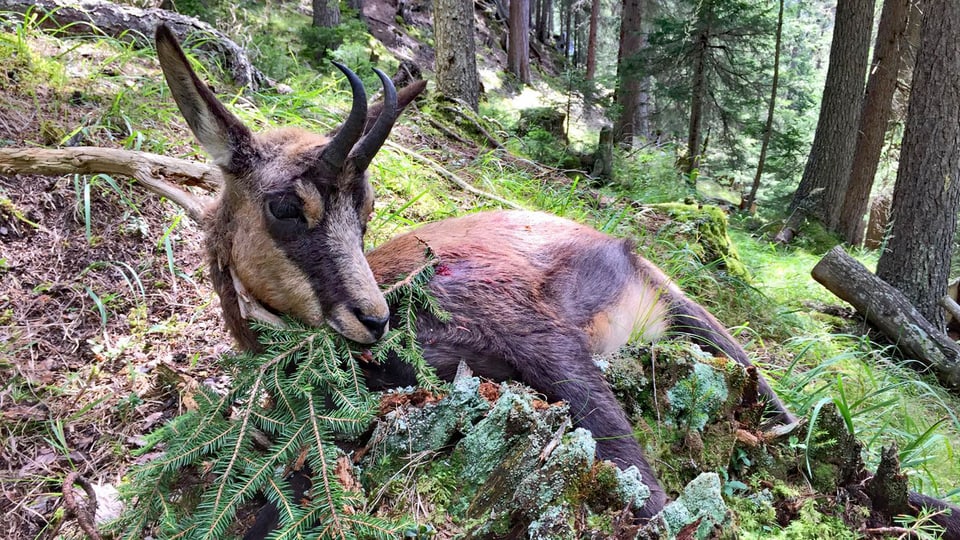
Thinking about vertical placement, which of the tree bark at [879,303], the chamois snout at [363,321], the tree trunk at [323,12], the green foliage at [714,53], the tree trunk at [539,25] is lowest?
the tree bark at [879,303]

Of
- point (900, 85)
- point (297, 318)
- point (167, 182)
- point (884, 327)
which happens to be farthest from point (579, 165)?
point (900, 85)

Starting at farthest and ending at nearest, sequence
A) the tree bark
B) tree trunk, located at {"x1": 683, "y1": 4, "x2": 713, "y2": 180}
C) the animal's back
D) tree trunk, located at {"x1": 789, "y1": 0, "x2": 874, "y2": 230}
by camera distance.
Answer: tree trunk, located at {"x1": 683, "y1": 4, "x2": 713, "y2": 180}, tree trunk, located at {"x1": 789, "y1": 0, "x2": 874, "y2": 230}, the tree bark, the animal's back

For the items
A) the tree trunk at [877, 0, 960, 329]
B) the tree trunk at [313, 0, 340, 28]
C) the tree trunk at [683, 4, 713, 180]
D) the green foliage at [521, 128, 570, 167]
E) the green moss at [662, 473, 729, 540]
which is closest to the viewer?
the green moss at [662, 473, 729, 540]

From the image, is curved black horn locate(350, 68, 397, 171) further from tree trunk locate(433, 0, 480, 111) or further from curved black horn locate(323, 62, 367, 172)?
tree trunk locate(433, 0, 480, 111)

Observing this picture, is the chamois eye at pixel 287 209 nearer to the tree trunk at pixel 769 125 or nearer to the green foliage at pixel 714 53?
the green foliage at pixel 714 53

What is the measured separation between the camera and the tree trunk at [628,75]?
1362cm

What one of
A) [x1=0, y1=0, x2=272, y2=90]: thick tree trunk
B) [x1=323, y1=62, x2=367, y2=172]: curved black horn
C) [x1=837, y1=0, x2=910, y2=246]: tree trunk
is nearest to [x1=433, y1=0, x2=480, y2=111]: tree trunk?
[x1=0, y1=0, x2=272, y2=90]: thick tree trunk

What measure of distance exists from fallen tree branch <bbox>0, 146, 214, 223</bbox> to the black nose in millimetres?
1457

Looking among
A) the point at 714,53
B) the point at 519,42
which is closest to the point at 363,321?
the point at 714,53

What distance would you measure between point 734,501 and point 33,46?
684 centimetres

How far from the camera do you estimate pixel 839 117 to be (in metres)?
11.1

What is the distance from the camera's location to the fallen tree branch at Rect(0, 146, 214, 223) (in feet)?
10.8

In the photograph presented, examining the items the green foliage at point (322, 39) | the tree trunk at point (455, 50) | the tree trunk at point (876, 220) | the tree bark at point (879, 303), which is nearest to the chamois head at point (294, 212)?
the tree bark at point (879, 303)

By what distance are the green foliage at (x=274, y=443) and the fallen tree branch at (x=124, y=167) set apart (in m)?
1.45
